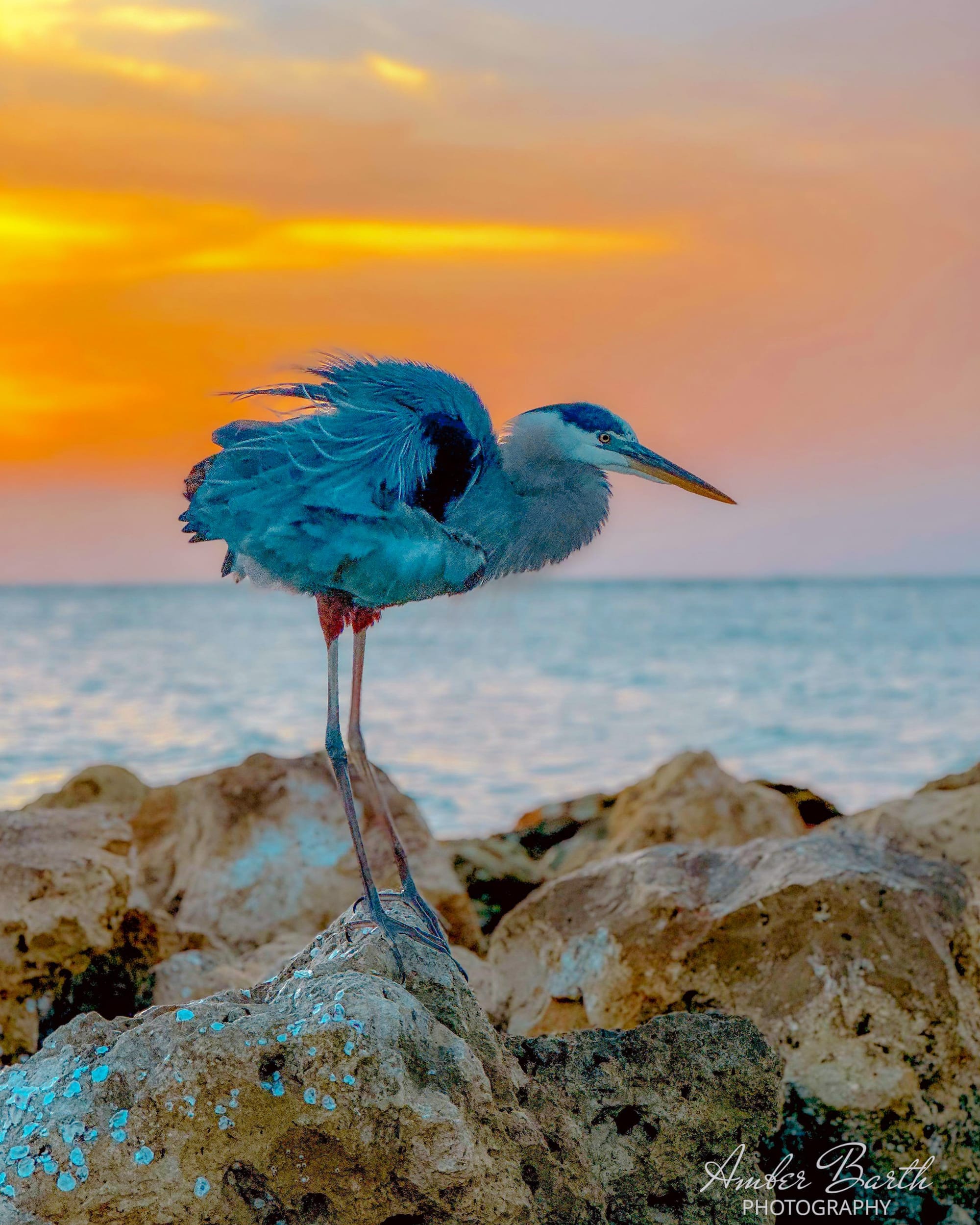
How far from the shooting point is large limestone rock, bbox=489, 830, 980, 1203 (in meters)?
4.12

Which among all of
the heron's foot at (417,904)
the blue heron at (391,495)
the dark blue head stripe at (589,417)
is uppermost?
the dark blue head stripe at (589,417)

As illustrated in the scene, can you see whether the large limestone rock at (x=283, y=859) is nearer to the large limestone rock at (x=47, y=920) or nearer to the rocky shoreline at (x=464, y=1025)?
the rocky shoreline at (x=464, y=1025)

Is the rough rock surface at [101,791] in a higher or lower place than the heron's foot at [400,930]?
lower

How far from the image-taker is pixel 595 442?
14.5 feet

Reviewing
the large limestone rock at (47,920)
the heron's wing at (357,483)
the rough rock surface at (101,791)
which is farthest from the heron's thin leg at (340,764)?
the rough rock surface at (101,791)

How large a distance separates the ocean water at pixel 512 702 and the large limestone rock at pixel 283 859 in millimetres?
1080

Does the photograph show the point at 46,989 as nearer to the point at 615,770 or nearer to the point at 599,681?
the point at 615,770

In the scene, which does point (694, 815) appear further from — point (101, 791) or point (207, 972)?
point (101, 791)

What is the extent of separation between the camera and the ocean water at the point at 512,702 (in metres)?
14.8

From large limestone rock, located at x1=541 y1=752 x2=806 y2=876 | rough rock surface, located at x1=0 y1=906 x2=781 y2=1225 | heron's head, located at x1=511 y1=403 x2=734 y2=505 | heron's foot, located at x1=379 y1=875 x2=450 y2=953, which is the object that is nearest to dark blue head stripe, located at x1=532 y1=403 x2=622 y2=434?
heron's head, located at x1=511 y1=403 x2=734 y2=505

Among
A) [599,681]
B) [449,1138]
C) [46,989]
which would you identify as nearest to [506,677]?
[599,681]

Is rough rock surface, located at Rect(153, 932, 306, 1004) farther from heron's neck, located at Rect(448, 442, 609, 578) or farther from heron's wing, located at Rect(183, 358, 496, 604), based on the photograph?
heron's neck, located at Rect(448, 442, 609, 578)

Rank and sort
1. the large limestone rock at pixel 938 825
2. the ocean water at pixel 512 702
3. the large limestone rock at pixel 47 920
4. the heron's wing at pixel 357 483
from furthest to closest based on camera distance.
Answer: the ocean water at pixel 512 702, the large limestone rock at pixel 938 825, the large limestone rock at pixel 47 920, the heron's wing at pixel 357 483

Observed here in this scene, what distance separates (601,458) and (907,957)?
1917 millimetres
